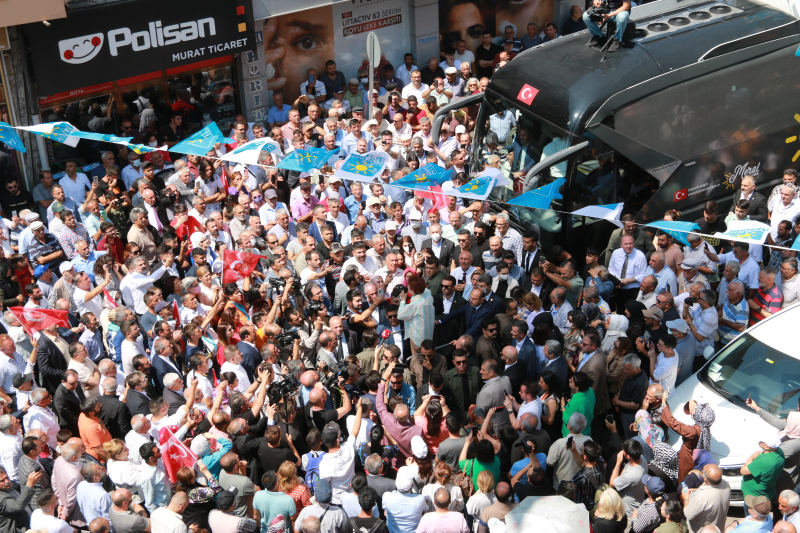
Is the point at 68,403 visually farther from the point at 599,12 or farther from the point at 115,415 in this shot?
the point at 599,12

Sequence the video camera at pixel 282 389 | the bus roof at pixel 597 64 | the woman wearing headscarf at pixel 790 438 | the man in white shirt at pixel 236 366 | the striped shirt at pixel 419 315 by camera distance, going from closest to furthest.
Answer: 1. the woman wearing headscarf at pixel 790 438
2. the video camera at pixel 282 389
3. the man in white shirt at pixel 236 366
4. the striped shirt at pixel 419 315
5. the bus roof at pixel 597 64

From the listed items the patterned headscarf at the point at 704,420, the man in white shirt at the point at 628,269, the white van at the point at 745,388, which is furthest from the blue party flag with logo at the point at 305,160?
the patterned headscarf at the point at 704,420

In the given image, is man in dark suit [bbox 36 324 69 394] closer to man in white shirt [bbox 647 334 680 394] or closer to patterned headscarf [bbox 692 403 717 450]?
man in white shirt [bbox 647 334 680 394]

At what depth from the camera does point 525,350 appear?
385 inches

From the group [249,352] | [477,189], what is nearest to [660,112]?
[477,189]

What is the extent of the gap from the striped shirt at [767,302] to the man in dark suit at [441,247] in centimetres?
391

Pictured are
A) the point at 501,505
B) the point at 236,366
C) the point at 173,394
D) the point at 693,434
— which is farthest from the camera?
the point at 236,366

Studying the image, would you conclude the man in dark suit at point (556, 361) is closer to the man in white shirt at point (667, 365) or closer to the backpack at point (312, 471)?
the man in white shirt at point (667, 365)

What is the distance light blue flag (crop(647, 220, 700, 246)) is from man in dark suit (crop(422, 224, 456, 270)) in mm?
2671

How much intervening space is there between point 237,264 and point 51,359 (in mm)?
2414

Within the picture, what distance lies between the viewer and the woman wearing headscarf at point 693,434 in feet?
27.7

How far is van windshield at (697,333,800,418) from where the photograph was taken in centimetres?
900

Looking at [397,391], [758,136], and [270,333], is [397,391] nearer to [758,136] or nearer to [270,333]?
[270,333]

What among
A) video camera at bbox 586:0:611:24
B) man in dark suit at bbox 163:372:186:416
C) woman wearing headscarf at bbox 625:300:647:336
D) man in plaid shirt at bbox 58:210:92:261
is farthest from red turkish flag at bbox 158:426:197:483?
video camera at bbox 586:0:611:24
